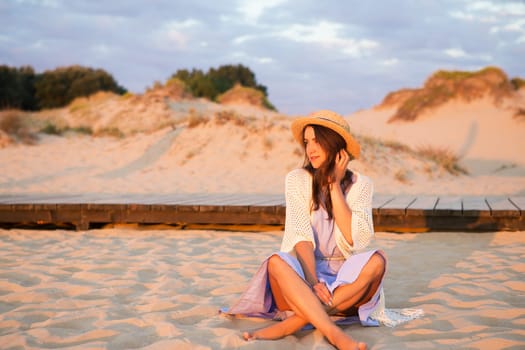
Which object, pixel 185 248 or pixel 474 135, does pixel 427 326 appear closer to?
pixel 185 248

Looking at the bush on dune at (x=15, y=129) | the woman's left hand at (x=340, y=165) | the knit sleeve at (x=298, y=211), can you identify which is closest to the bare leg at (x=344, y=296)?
the knit sleeve at (x=298, y=211)

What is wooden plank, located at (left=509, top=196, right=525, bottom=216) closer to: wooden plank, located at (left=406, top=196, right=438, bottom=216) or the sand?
the sand

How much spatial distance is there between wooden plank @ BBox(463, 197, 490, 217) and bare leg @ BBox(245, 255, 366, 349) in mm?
3569

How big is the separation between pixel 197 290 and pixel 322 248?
1.12m

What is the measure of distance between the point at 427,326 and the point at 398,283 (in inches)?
41.3

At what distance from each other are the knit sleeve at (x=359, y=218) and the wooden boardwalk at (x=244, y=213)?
297cm

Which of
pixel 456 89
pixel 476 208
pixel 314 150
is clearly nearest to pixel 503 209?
pixel 476 208

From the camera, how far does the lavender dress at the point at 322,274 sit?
2998 mm

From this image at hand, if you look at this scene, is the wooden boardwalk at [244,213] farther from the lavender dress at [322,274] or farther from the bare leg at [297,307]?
the bare leg at [297,307]

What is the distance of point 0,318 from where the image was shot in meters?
3.34

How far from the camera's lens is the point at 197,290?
401 centimetres

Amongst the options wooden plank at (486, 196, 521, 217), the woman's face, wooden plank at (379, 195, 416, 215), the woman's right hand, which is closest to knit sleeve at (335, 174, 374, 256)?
the woman's face

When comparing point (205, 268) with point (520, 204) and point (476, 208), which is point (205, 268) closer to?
point (476, 208)

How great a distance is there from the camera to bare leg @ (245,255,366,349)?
2.78 meters
